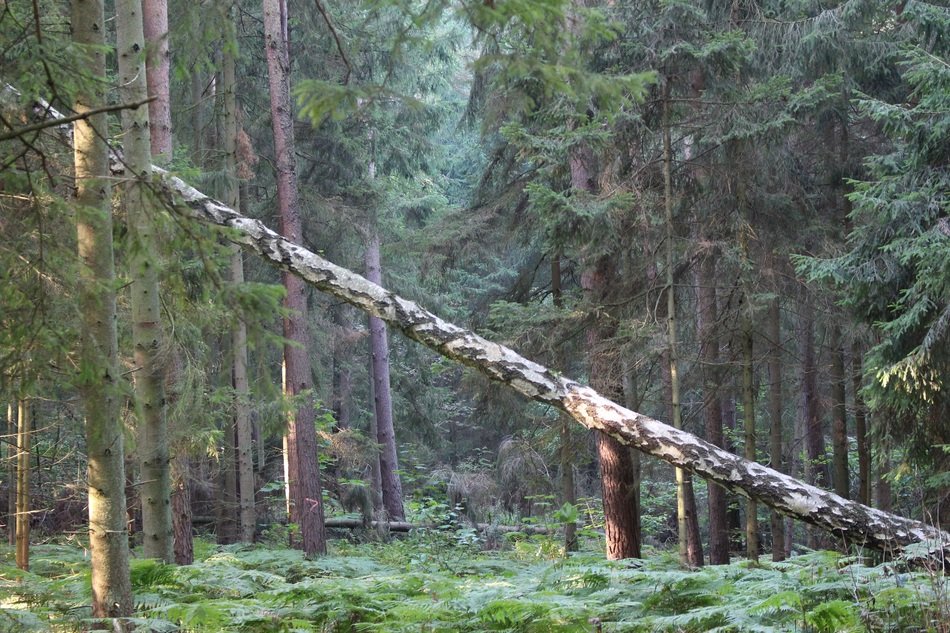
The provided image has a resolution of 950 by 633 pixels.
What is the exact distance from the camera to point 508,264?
3291cm

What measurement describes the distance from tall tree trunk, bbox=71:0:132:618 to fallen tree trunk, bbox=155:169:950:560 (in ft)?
3.58

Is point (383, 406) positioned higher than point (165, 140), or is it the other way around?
point (165, 140)

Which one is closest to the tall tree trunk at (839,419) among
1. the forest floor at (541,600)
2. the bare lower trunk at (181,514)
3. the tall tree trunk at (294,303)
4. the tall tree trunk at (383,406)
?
the forest floor at (541,600)

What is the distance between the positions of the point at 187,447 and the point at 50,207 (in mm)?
5707

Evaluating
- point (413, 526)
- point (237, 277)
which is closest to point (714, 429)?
point (413, 526)

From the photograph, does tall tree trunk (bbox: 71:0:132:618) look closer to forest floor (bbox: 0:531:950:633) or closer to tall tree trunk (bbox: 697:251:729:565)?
forest floor (bbox: 0:531:950:633)

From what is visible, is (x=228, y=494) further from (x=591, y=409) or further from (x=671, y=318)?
(x=591, y=409)

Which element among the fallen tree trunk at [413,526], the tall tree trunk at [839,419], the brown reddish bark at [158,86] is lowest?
the fallen tree trunk at [413,526]

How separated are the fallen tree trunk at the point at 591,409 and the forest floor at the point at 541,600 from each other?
46 cm

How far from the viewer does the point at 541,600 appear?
15.0ft

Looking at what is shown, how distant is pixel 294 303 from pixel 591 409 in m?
7.40

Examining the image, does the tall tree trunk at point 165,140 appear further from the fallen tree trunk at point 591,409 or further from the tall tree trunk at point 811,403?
the tall tree trunk at point 811,403

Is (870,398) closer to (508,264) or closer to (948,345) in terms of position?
(948,345)

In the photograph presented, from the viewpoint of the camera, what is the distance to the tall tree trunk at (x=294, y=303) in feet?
41.1
